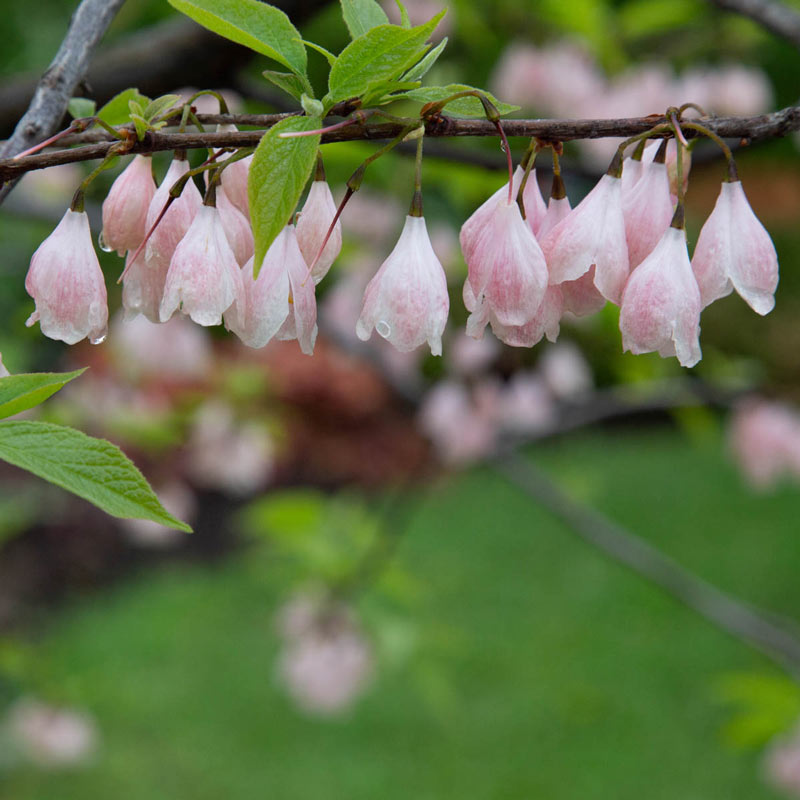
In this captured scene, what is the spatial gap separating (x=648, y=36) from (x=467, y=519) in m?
4.87

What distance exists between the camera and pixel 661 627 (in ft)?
19.6

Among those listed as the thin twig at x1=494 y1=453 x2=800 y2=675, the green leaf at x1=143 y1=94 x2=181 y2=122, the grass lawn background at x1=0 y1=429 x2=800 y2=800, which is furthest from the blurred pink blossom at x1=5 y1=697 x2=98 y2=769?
the green leaf at x1=143 y1=94 x2=181 y2=122

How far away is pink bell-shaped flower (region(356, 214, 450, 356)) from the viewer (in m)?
0.78

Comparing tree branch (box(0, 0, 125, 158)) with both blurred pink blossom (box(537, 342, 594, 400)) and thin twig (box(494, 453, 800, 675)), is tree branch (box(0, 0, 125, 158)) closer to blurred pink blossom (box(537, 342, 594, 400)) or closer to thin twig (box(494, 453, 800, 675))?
thin twig (box(494, 453, 800, 675))

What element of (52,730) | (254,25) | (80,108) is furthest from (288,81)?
(52,730)

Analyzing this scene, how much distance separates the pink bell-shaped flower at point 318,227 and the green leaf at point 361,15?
0.39 feet

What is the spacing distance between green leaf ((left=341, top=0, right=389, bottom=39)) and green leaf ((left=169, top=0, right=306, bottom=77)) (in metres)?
0.06

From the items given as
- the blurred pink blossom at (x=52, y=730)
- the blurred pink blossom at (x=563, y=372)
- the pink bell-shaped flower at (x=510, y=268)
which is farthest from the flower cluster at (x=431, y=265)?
the blurred pink blossom at (x=563, y=372)

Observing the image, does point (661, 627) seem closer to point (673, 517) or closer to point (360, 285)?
point (673, 517)

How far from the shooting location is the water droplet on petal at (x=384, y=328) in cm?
77

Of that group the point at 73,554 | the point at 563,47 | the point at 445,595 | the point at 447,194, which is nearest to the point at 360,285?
the point at 447,194

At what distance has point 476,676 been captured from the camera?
541 centimetres

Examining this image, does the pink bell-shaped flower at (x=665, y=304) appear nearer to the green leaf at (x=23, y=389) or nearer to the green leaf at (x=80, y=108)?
the green leaf at (x=23, y=389)

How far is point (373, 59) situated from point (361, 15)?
4.0 inches
